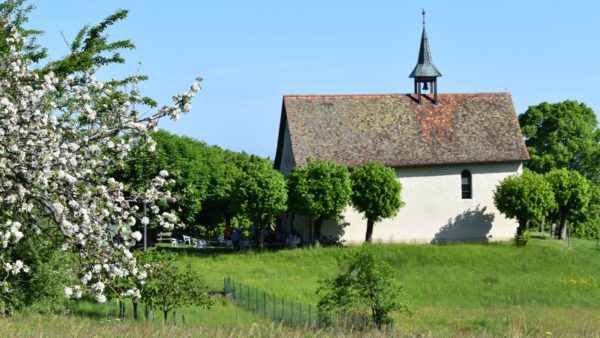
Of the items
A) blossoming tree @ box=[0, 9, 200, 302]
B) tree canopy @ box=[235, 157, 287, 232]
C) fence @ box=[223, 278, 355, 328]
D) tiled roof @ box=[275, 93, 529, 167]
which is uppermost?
tiled roof @ box=[275, 93, 529, 167]

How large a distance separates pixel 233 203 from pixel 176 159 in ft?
40.3

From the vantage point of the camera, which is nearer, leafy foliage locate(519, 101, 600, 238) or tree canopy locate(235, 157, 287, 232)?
tree canopy locate(235, 157, 287, 232)

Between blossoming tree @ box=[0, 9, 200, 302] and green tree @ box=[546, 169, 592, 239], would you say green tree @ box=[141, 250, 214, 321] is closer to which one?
blossoming tree @ box=[0, 9, 200, 302]

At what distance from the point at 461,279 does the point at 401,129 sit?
1835cm

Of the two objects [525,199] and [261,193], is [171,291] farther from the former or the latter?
[525,199]

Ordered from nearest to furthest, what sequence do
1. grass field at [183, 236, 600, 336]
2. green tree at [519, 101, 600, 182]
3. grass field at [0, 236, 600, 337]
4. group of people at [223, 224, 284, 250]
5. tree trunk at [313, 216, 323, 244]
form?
grass field at [0, 236, 600, 337]
grass field at [183, 236, 600, 336]
tree trunk at [313, 216, 323, 244]
group of people at [223, 224, 284, 250]
green tree at [519, 101, 600, 182]

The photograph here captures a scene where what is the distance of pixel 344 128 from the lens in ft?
227

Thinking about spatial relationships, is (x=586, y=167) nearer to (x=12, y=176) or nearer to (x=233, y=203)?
(x=233, y=203)

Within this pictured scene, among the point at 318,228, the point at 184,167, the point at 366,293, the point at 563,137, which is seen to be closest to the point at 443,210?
the point at 318,228

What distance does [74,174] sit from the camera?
16.0 m

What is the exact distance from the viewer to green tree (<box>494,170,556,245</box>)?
6544 cm

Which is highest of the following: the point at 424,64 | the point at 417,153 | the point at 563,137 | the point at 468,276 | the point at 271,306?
the point at 424,64

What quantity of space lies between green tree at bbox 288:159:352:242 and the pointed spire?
1330cm

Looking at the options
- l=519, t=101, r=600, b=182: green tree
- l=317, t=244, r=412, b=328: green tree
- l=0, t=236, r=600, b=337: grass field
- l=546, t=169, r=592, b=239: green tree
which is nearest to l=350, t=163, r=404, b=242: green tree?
l=0, t=236, r=600, b=337: grass field
